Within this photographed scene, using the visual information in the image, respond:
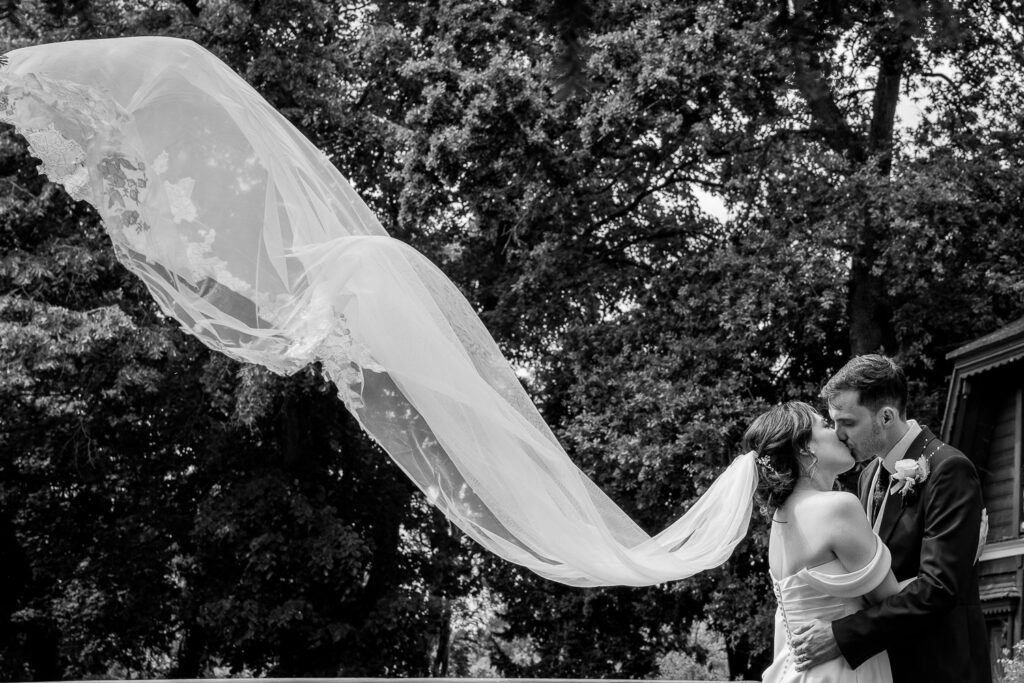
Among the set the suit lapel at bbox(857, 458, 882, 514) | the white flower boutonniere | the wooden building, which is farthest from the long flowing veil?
the wooden building

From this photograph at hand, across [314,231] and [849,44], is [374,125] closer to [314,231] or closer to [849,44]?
[849,44]

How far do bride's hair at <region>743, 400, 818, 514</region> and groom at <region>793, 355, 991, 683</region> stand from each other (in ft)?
0.52

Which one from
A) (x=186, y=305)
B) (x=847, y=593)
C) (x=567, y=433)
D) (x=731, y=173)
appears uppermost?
(x=731, y=173)

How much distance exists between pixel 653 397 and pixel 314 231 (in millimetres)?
11510

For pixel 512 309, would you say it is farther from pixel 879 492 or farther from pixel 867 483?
pixel 879 492

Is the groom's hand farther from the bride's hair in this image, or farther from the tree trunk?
the tree trunk

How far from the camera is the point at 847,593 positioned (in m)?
3.42

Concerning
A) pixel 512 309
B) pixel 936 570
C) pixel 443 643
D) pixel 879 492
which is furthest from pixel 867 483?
pixel 443 643

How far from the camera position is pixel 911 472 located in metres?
3.55

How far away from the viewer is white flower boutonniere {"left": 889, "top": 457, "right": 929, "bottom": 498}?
3543mm

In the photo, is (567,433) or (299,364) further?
(567,433)

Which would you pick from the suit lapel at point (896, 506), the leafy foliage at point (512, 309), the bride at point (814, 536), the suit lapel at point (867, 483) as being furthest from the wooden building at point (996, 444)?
the bride at point (814, 536)

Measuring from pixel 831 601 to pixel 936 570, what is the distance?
1.07ft

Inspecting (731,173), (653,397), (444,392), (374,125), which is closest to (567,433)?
(653,397)
